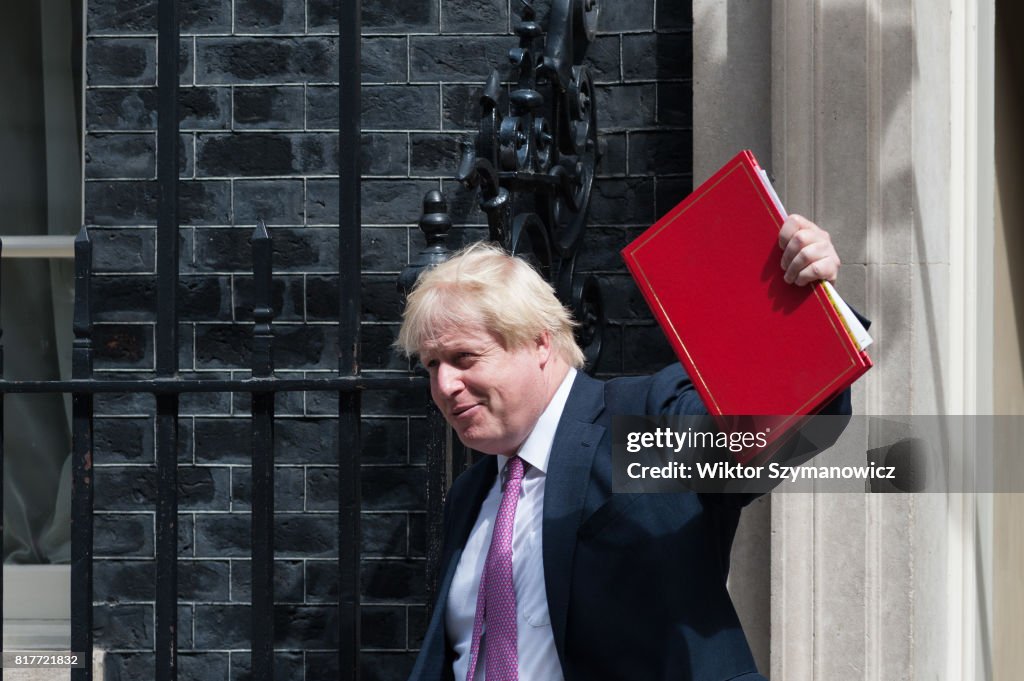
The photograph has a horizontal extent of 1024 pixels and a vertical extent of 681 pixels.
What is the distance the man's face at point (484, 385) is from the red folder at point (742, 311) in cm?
29

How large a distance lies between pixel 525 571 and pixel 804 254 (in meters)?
0.78

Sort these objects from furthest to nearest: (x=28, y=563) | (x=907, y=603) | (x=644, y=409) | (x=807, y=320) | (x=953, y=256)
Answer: (x=28, y=563) < (x=953, y=256) < (x=907, y=603) < (x=644, y=409) < (x=807, y=320)

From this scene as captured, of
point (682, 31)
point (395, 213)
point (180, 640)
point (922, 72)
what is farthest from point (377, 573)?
point (922, 72)

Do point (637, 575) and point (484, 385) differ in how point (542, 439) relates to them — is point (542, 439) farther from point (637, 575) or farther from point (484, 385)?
point (637, 575)

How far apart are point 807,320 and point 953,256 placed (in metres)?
1.71

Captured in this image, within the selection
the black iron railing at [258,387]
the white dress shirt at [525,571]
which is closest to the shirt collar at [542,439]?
the white dress shirt at [525,571]

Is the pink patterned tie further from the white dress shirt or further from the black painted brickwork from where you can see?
the black painted brickwork

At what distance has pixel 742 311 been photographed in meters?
2.43

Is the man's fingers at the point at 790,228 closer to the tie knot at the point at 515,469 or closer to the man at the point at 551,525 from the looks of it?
the man at the point at 551,525

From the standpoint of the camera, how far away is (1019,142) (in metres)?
4.31

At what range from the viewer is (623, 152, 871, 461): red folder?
7.54 feet

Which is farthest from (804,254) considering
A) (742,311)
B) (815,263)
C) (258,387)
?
(258,387)

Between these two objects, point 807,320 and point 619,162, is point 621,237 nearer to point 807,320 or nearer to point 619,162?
point 619,162

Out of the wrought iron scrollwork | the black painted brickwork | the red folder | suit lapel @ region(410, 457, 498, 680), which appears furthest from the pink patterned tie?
the black painted brickwork
